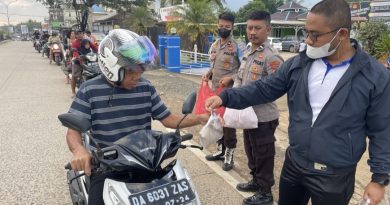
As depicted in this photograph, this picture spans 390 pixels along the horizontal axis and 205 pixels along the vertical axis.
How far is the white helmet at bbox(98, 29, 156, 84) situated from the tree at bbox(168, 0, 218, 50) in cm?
1772

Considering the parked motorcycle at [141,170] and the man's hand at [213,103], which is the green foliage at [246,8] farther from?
the parked motorcycle at [141,170]

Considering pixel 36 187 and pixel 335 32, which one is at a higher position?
pixel 335 32

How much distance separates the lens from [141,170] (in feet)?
6.14

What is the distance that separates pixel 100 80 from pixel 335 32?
1.47m

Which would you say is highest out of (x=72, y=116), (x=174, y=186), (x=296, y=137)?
(x=72, y=116)

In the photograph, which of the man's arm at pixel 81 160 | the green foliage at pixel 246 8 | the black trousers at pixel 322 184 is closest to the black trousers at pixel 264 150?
the black trousers at pixel 322 184

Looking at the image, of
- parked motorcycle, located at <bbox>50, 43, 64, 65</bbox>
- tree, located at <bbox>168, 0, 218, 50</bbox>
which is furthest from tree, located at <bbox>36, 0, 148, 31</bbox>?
parked motorcycle, located at <bbox>50, 43, 64, 65</bbox>

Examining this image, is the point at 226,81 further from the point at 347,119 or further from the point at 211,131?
the point at 347,119

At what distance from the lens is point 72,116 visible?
5.92 feet

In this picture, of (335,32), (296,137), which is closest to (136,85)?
(296,137)

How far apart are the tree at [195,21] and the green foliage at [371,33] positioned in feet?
31.5

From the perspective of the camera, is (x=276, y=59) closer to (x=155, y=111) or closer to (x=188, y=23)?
(x=155, y=111)

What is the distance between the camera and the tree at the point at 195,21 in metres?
19.6

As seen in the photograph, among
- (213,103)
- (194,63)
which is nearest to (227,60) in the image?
(213,103)
